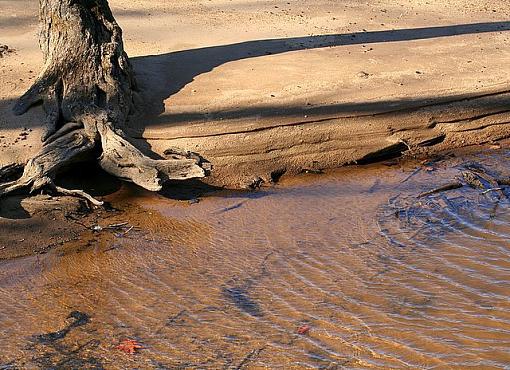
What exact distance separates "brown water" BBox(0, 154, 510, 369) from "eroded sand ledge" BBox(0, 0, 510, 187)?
52 cm

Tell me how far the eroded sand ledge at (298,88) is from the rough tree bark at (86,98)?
0.76 feet

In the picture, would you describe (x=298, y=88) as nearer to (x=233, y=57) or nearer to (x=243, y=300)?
(x=233, y=57)

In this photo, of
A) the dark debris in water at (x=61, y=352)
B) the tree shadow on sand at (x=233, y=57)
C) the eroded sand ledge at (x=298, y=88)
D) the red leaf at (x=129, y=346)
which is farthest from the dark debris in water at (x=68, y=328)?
the tree shadow on sand at (x=233, y=57)

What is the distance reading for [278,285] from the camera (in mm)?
5145

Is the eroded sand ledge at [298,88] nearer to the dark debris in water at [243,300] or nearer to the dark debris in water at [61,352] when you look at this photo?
the dark debris in water at [243,300]

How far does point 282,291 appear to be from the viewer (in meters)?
5.07

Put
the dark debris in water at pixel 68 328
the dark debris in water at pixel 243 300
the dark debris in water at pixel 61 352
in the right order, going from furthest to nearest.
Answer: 1. the dark debris in water at pixel 243 300
2. the dark debris in water at pixel 68 328
3. the dark debris in water at pixel 61 352

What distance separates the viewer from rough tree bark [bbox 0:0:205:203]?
6254mm

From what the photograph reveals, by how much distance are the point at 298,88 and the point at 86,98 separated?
1969mm

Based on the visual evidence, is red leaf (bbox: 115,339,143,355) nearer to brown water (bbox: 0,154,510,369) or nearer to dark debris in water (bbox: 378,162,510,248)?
brown water (bbox: 0,154,510,369)

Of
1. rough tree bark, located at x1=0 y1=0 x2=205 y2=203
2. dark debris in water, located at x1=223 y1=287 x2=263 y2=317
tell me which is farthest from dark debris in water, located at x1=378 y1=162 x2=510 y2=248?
rough tree bark, located at x1=0 y1=0 x2=205 y2=203

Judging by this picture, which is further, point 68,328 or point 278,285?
point 278,285

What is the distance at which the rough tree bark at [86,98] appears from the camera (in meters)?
6.25

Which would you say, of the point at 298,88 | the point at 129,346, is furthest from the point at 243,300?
the point at 298,88
